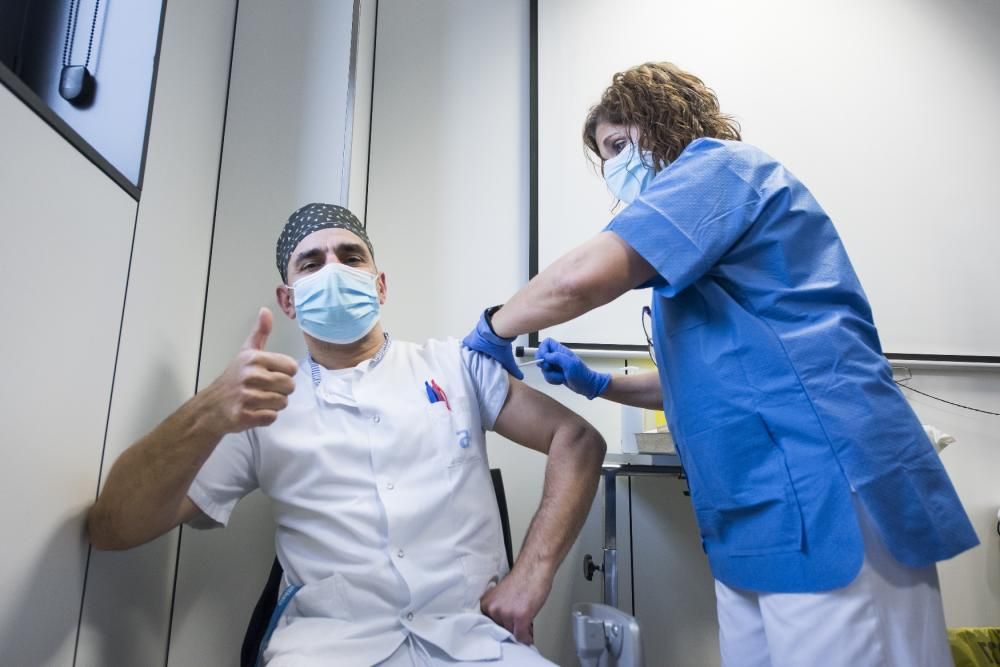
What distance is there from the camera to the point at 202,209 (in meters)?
1.50

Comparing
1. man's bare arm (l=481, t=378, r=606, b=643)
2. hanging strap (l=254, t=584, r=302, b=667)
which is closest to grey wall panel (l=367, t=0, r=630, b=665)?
man's bare arm (l=481, t=378, r=606, b=643)

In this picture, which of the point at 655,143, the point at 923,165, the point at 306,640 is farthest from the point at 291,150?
the point at 923,165

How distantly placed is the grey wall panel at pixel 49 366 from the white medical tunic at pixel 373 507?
0.71ft

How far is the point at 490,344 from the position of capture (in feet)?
4.07

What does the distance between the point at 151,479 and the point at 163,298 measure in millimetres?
458

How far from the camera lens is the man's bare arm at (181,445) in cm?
85

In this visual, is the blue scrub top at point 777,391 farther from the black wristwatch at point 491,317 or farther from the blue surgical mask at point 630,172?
the black wristwatch at point 491,317

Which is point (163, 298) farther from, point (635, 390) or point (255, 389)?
point (635, 390)

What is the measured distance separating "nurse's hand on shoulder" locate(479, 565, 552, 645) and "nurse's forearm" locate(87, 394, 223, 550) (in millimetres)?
523

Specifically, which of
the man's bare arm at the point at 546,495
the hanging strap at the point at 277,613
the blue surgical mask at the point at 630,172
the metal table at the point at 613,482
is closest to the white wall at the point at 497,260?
the metal table at the point at 613,482

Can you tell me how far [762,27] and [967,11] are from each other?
2.74 feet

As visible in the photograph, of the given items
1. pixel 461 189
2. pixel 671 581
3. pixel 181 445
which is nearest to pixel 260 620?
pixel 181 445

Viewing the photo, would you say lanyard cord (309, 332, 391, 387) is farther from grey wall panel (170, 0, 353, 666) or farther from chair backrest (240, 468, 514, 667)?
chair backrest (240, 468, 514, 667)

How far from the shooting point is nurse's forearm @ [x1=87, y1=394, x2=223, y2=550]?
36.5 inches
